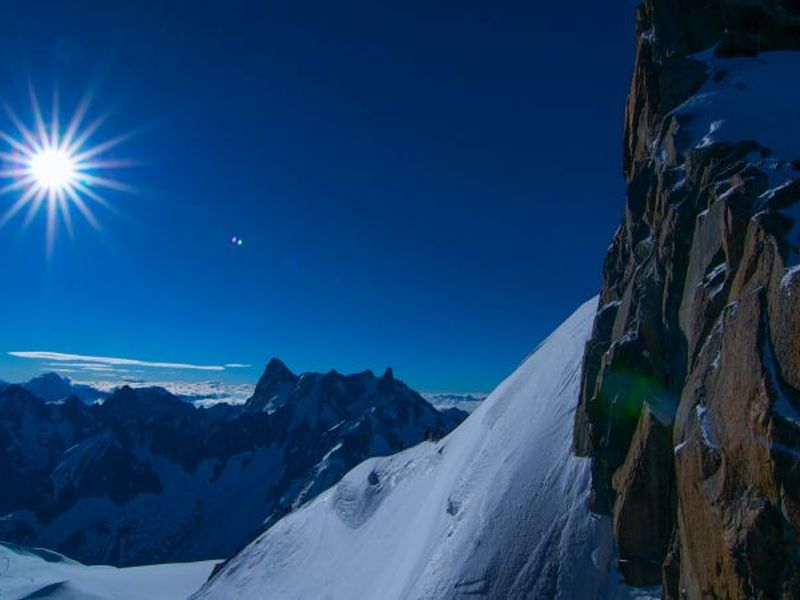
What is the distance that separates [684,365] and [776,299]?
755cm

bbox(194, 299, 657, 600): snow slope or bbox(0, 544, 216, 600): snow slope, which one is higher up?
bbox(194, 299, 657, 600): snow slope

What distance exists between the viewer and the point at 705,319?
765 inches

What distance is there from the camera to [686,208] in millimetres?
24000

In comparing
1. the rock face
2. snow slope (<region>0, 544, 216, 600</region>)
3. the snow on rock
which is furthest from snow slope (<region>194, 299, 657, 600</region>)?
snow slope (<region>0, 544, 216, 600</region>)

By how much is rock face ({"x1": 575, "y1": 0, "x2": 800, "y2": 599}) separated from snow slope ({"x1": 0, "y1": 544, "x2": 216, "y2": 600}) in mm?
118837

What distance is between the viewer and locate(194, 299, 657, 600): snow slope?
92.7 feet

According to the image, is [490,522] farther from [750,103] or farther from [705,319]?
[750,103]

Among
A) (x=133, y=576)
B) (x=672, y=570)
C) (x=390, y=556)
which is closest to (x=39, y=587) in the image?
(x=133, y=576)

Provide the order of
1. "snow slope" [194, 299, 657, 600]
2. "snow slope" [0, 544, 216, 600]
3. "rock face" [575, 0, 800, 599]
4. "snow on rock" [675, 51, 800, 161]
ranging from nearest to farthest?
"rock face" [575, 0, 800, 599], "snow on rock" [675, 51, 800, 161], "snow slope" [194, 299, 657, 600], "snow slope" [0, 544, 216, 600]

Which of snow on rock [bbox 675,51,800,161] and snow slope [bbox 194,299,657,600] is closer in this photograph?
snow on rock [bbox 675,51,800,161]

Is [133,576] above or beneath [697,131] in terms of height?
beneath

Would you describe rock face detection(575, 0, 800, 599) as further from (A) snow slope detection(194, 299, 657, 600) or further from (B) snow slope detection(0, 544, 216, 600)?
(B) snow slope detection(0, 544, 216, 600)

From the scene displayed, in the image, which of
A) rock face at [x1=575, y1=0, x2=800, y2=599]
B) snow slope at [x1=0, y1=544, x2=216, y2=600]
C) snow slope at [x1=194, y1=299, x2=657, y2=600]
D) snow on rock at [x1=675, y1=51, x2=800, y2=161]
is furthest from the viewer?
snow slope at [x1=0, y1=544, x2=216, y2=600]

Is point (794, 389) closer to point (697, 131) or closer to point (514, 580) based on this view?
point (697, 131)
